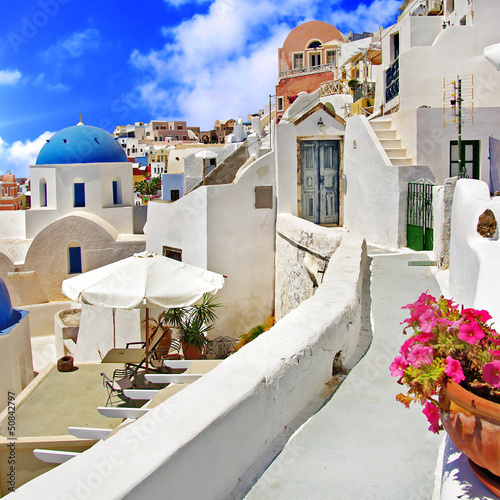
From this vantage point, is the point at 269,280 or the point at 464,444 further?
the point at 269,280

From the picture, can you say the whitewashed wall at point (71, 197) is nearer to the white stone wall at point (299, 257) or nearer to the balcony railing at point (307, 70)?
the white stone wall at point (299, 257)

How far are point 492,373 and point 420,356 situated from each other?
0.92 ft

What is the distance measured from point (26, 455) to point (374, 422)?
6517mm

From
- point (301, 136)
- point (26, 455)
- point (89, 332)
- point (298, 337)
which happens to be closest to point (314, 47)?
point (301, 136)

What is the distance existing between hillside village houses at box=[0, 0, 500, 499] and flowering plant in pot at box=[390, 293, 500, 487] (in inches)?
24.4

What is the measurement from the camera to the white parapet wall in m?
1.73

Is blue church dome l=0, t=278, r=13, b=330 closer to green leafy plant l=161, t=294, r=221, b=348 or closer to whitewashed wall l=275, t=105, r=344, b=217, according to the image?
green leafy plant l=161, t=294, r=221, b=348

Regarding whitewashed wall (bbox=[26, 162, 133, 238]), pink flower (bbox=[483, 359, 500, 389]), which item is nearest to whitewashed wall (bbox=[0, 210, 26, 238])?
whitewashed wall (bbox=[26, 162, 133, 238])

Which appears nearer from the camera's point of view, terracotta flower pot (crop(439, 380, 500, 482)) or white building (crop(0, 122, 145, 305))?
terracotta flower pot (crop(439, 380, 500, 482))

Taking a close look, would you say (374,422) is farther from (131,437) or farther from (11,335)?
(11,335)

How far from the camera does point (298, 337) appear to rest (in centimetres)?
311

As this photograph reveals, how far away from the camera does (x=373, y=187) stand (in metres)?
10.7

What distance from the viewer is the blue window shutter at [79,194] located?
21.0 metres

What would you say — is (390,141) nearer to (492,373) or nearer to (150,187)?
(492,373)
